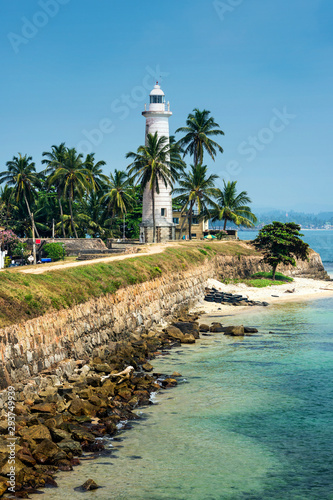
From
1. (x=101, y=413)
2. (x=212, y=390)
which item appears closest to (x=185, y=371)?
(x=212, y=390)

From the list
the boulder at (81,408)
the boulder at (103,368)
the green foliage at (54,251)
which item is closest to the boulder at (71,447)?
the boulder at (81,408)

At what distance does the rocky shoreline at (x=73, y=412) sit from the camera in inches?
628

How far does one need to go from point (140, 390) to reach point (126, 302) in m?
11.8

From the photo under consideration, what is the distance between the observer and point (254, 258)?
70.6m

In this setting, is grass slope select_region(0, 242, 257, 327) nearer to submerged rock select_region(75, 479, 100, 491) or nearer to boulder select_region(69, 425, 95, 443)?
boulder select_region(69, 425, 95, 443)

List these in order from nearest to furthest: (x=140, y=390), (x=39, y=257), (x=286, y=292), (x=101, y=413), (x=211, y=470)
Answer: (x=211, y=470)
(x=101, y=413)
(x=140, y=390)
(x=286, y=292)
(x=39, y=257)

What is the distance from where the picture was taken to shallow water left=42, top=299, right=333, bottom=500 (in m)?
15.9

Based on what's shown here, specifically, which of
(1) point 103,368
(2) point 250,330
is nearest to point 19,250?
(2) point 250,330

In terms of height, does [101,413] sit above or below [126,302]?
below

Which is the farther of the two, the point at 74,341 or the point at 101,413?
the point at 74,341

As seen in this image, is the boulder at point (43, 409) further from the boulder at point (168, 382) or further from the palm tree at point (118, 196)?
the palm tree at point (118, 196)

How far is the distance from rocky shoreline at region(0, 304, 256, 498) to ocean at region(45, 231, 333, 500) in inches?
23.5

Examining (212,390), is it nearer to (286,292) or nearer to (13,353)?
(13,353)

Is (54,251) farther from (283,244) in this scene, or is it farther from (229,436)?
(229,436)
